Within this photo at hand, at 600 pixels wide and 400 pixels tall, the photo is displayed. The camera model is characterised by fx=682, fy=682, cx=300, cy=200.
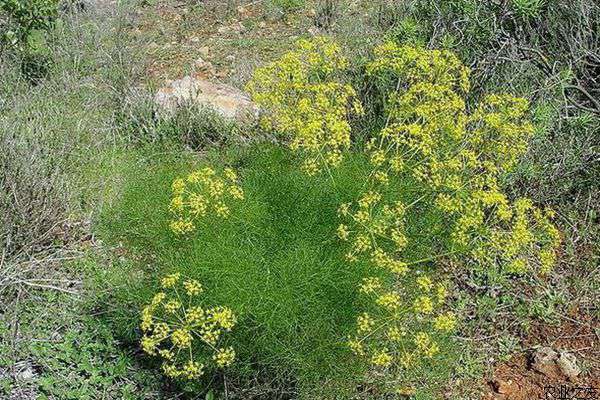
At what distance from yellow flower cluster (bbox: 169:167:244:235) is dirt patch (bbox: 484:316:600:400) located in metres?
1.49

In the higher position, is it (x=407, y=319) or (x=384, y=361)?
(x=384, y=361)

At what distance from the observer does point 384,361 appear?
2564 mm

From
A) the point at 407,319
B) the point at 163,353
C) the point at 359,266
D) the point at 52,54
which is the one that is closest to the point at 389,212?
the point at 359,266

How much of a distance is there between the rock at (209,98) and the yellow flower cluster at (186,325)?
83.5 inches

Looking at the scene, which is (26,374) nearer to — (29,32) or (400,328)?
(400,328)

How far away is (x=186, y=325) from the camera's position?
102 inches

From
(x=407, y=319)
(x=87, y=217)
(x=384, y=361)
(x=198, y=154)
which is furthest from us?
(x=198, y=154)

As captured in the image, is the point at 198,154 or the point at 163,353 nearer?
the point at 163,353

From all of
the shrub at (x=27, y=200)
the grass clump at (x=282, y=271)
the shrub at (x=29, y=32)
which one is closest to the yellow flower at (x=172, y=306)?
the grass clump at (x=282, y=271)

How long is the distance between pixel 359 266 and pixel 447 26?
2.33 metres

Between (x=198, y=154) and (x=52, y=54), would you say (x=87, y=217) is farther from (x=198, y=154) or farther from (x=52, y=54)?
(x=52, y=54)

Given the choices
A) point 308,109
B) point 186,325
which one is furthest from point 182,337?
point 308,109

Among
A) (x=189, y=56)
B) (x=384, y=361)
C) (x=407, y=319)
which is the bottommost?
(x=189, y=56)

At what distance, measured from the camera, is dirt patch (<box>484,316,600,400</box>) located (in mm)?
3123
